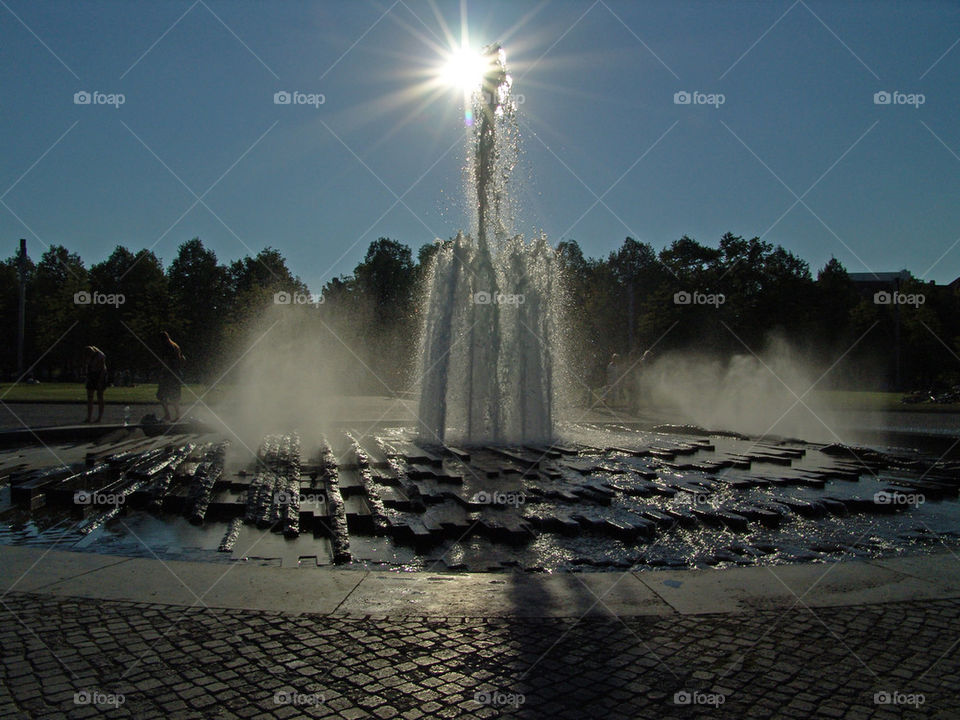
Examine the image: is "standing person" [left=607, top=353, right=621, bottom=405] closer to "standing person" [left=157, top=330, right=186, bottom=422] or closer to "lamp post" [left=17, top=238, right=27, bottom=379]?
"standing person" [left=157, top=330, right=186, bottom=422]

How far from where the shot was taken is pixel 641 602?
476cm

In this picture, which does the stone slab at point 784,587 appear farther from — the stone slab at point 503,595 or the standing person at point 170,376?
the standing person at point 170,376

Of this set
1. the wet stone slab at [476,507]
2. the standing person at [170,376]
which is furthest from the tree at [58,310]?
the wet stone slab at [476,507]

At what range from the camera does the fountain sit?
47.5 ft

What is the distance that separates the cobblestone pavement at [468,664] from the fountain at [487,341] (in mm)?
9535

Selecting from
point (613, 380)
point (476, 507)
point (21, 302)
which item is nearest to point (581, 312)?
point (613, 380)

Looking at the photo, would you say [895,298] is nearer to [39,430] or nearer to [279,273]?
[39,430]

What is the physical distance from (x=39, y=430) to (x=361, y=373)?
41997mm

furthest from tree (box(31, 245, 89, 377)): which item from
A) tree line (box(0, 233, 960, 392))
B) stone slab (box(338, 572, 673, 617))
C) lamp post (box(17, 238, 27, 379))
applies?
stone slab (box(338, 572, 673, 617))

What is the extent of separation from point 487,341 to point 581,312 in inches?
1662

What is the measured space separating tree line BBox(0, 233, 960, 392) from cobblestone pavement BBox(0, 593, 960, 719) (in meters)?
36.3

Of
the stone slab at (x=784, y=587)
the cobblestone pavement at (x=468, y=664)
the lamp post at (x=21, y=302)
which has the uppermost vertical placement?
the lamp post at (x=21, y=302)

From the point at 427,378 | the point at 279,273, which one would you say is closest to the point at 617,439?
the point at 427,378

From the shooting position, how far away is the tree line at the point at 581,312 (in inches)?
1869
